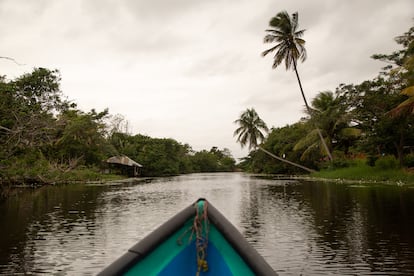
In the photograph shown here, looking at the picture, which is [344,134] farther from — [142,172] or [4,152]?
[142,172]

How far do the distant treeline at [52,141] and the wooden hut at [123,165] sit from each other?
1194 mm

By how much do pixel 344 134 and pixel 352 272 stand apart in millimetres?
25728

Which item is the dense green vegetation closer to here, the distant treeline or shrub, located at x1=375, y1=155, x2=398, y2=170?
shrub, located at x1=375, y1=155, x2=398, y2=170

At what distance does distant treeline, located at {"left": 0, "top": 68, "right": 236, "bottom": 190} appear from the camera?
46.2 feet

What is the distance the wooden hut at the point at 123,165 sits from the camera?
43562 millimetres

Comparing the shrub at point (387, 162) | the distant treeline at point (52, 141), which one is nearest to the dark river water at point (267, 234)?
the distant treeline at point (52, 141)

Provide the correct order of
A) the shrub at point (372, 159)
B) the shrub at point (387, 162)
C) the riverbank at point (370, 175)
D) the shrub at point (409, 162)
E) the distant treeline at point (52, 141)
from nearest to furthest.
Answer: the distant treeline at point (52, 141), the riverbank at point (370, 175), the shrub at point (409, 162), the shrub at point (387, 162), the shrub at point (372, 159)

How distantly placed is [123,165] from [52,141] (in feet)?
107

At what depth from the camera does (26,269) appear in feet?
18.5

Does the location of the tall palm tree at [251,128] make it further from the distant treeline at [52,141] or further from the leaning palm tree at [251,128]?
the distant treeline at [52,141]

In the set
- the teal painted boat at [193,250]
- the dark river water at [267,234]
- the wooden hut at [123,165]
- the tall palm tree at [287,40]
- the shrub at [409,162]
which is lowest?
the dark river water at [267,234]

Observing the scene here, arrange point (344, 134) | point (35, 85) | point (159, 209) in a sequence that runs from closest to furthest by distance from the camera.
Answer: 1. point (159, 209)
2. point (344, 134)
3. point (35, 85)

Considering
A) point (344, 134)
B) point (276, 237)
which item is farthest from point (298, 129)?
point (276, 237)

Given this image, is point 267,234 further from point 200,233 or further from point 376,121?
point 376,121
